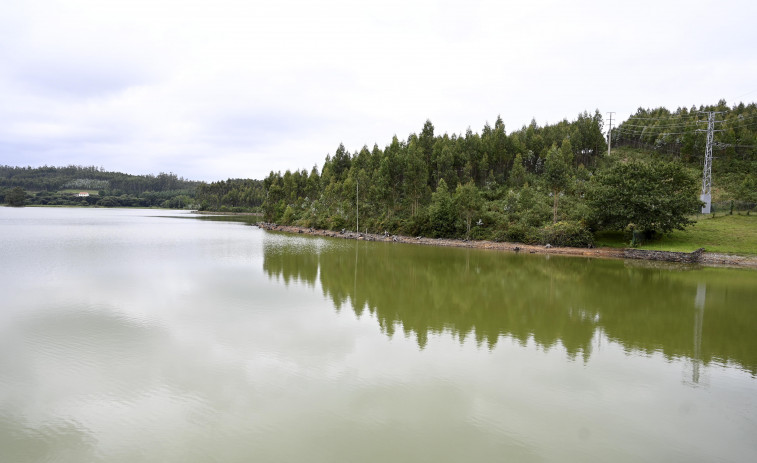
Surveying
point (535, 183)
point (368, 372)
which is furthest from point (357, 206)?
point (368, 372)

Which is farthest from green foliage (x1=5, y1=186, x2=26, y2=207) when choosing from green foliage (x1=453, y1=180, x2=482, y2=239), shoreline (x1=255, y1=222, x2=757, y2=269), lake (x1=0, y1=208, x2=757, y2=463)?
green foliage (x1=453, y1=180, x2=482, y2=239)

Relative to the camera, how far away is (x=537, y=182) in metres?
59.8

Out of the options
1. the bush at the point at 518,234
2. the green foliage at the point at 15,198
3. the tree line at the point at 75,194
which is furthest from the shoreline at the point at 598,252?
the green foliage at the point at 15,198

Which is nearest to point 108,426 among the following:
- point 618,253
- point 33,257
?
point 33,257

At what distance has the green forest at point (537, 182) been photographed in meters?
36.2

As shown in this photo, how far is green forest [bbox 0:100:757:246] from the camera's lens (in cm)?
3625

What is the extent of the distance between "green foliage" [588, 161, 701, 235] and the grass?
4.44ft

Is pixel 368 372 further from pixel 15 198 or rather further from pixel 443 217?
pixel 15 198

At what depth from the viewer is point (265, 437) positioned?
6.74 meters

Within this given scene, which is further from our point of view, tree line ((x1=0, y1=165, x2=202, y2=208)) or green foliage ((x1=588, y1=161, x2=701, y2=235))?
Result: tree line ((x1=0, y1=165, x2=202, y2=208))

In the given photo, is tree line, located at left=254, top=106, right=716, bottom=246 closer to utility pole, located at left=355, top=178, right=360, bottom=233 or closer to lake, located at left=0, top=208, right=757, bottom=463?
utility pole, located at left=355, top=178, right=360, bottom=233

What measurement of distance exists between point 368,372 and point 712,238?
3801cm

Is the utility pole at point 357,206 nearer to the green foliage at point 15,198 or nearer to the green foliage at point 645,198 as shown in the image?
the green foliage at point 645,198

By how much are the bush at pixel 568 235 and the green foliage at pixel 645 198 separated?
1.66 m
